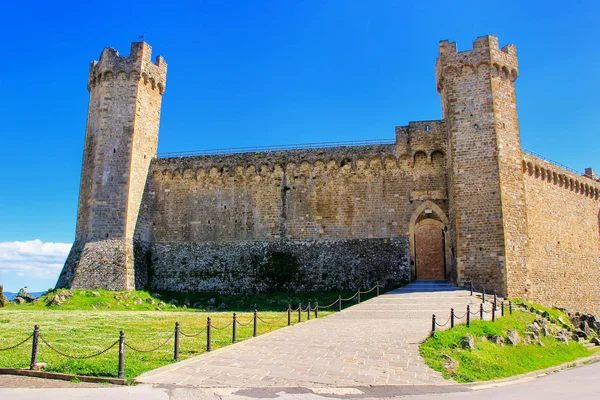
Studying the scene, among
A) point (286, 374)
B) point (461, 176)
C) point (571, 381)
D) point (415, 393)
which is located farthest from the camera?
point (461, 176)

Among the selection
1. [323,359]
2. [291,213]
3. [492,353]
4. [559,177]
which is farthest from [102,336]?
[559,177]

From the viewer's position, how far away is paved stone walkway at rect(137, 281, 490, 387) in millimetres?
7883

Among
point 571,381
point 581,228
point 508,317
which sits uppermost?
point 581,228

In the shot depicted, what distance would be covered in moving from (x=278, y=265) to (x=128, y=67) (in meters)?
12.9

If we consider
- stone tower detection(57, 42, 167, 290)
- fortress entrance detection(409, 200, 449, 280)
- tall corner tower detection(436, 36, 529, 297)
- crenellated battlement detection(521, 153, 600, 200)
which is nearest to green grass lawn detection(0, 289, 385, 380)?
stone tower detection(57, 42, 167, 290)

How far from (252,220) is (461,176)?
10.6 metres

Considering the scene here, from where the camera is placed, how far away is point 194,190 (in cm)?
2567

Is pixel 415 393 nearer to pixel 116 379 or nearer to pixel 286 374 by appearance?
pixel 286 374

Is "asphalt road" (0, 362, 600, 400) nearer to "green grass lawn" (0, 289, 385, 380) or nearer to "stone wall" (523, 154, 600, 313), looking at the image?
"green grass lawn" (0, 289, 385, 380)

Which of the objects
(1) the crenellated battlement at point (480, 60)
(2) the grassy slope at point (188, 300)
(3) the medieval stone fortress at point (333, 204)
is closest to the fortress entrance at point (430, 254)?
(3) the medieval stone fortress at point (333, 204)

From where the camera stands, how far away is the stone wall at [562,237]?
2258 cm

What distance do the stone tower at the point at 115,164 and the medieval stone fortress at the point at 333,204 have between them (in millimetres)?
69

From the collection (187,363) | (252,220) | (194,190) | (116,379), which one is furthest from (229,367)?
(194,190)

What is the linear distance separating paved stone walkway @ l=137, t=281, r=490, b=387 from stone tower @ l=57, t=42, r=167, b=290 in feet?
41.3
